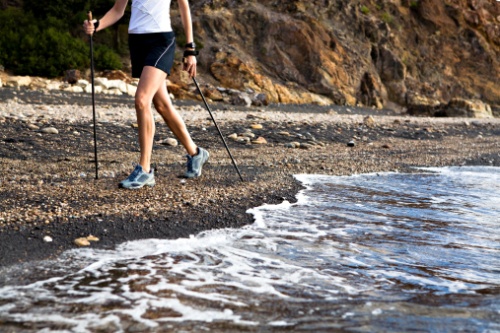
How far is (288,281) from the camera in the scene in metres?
3.22

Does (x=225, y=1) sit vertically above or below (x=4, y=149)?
above

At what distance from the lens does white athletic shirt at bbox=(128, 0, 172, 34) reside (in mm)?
5047

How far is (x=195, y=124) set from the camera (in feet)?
34.5

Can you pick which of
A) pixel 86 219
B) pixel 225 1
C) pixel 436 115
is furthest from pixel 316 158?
pixel 225 1

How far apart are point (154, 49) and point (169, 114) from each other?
68 centimetres

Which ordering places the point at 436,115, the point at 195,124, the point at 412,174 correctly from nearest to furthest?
the point at 412,174
the point at 195,124
the point at 436,115

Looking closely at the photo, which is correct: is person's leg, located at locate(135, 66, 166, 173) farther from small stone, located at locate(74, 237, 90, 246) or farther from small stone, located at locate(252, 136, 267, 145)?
small stone, located at locate(252, 136, 267, 145)

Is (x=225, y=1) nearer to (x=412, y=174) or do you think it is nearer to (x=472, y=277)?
(x=412, y=174)

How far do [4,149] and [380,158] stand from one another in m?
5.21

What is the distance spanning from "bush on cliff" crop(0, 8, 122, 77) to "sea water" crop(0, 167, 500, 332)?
16.0 metres

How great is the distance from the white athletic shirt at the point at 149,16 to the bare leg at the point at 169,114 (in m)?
0.51

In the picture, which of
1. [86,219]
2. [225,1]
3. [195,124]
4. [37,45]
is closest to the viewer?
[86,219]

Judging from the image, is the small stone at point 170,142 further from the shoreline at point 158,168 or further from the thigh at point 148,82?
the thigh at point 148,82

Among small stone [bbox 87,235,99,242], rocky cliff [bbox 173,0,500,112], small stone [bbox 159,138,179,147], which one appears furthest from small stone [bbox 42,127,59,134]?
rocky cliff [bbox 173,0,500,112]
